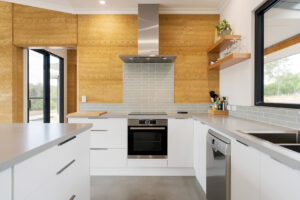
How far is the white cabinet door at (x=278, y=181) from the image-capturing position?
2.74 feet

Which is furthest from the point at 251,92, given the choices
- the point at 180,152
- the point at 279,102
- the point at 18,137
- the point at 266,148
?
the point at 18,137

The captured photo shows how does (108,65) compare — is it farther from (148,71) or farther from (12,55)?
(12,55)

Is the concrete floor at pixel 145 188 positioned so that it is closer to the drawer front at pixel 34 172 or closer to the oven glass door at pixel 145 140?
the oven glass door at pixel 145 140

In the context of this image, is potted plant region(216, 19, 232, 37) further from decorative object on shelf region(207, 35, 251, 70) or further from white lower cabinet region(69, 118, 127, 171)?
white lower cabinet region(69, 118, 127, 171)

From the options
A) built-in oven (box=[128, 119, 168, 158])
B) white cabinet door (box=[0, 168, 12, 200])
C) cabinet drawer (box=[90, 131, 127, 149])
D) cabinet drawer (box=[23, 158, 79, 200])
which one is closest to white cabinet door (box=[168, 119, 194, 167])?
built-in oven (box=[128, 119, 168, 158])

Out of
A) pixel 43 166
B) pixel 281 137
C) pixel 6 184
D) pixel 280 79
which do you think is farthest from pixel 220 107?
pixel 6 184

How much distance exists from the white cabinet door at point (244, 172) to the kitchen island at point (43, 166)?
1.15 meters

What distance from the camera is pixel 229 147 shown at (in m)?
1.52

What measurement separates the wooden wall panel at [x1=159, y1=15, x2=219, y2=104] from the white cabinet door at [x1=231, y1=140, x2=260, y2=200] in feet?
6.51

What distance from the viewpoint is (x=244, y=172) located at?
Result: 1.29m

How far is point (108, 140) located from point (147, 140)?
1.88 ft

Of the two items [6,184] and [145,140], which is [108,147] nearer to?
[145,140]

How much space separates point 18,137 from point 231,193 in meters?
1.51

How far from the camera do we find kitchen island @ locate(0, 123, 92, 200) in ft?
2.45
